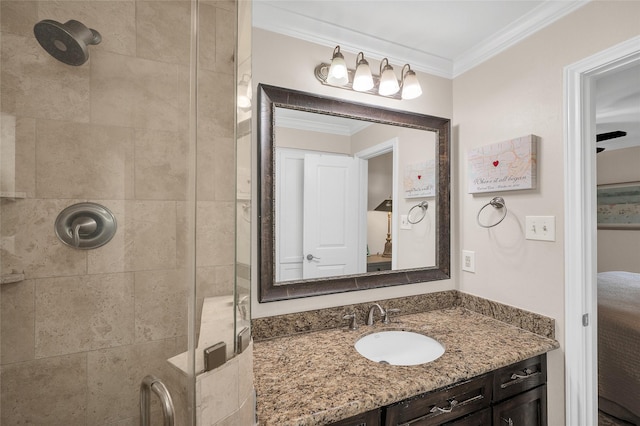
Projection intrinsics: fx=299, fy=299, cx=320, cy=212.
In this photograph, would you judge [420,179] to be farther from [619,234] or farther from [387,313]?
[619,234]

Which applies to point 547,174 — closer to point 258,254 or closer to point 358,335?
point 358,335

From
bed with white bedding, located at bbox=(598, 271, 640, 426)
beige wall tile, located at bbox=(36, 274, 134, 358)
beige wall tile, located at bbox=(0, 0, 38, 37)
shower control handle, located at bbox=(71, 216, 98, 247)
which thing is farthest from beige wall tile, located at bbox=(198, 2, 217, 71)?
bed with white bedding, located at bbox=(598, 271, 640, 426)

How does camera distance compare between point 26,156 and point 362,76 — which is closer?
point 26,156

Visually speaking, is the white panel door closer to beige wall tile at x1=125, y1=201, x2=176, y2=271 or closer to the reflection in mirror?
the reflection in mirror

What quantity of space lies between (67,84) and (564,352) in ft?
7.04

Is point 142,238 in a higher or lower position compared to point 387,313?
higher

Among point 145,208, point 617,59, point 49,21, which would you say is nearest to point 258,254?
point 145,208

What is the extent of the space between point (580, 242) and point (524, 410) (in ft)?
2.53

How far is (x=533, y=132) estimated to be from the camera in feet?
4.82

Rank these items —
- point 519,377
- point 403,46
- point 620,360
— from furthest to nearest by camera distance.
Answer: point 620,360
point 403,46
point 519,377

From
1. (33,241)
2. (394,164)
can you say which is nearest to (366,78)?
(394,164)

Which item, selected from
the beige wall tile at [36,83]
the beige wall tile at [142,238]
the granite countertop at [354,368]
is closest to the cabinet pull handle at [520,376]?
the granite countertop at [354,368]

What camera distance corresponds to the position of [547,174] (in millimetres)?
1410

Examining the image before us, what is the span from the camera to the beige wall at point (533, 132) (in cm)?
129
